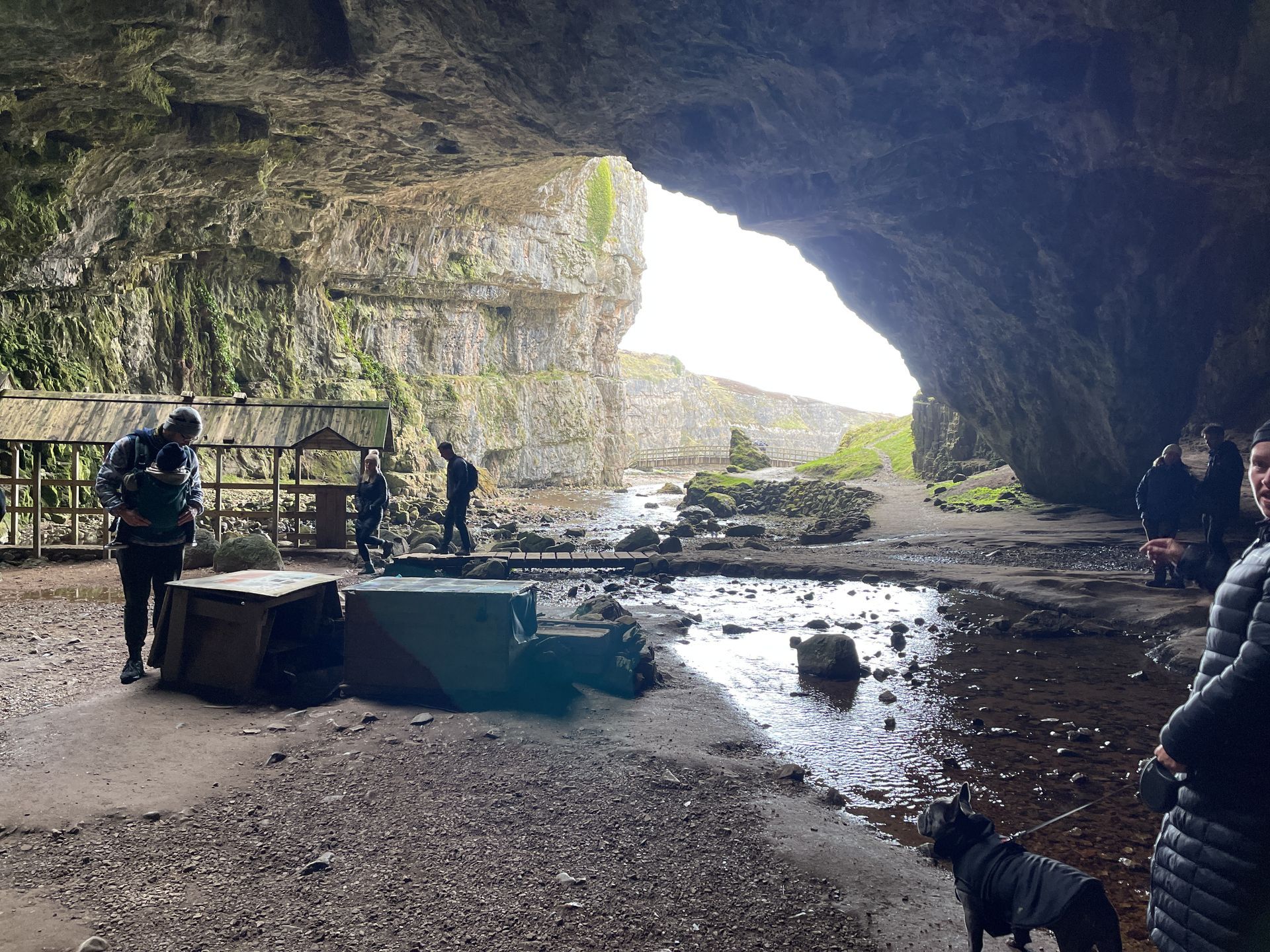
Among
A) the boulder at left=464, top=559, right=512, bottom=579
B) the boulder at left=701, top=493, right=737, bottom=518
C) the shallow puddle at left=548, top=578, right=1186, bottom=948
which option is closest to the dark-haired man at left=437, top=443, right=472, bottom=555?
the boulder at left=464, top=559, right=512, bottom=579

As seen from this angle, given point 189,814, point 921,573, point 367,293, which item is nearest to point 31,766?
point 189,814

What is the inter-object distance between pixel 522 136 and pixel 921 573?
12829mm

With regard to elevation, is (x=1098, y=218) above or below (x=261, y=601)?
above

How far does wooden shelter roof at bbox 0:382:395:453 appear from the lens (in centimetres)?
1405

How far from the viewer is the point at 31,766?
4.75 metres

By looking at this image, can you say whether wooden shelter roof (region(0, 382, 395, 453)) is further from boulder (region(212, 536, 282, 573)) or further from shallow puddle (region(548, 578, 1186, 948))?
shallow puddle (region(548, 578, 1186, 948))

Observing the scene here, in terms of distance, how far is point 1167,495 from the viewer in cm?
1101

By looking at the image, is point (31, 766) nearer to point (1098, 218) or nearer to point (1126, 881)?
point (1126, 881)

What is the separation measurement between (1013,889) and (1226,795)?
0.83 meters

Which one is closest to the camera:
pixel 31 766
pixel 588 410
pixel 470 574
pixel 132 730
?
pixel 31 766

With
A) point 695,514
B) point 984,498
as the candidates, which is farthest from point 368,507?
point 984,498

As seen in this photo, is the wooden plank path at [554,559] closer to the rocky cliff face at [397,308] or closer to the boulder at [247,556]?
the boulder at [247,556]

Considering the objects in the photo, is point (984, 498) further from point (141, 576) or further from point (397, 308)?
point (397, 308)

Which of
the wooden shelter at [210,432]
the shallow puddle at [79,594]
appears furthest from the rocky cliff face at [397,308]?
the shallow puddle at [79,594]
